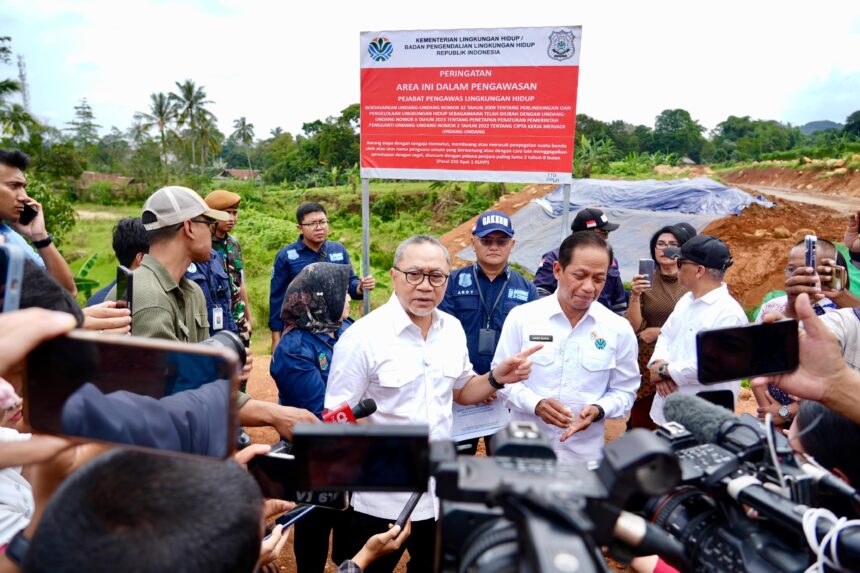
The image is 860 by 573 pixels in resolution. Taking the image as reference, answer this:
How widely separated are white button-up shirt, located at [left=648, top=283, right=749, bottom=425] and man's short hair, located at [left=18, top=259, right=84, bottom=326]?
293 cm

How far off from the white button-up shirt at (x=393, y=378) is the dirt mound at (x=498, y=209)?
35.2ft

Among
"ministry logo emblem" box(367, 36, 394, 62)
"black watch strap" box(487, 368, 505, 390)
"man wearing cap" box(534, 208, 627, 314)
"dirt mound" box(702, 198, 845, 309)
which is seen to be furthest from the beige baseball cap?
"dirt mound" box(702, 198, 845, 309)

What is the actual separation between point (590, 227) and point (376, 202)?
17586 mm

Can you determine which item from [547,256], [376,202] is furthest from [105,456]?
[376,202]

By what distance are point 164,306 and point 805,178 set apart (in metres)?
27.3

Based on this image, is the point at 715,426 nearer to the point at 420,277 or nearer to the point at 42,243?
the point at 420,277

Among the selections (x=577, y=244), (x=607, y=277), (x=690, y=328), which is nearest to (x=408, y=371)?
(x=577, y=244)

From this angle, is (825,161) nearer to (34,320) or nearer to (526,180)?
(526,180)

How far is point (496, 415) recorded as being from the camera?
3051 millimetres

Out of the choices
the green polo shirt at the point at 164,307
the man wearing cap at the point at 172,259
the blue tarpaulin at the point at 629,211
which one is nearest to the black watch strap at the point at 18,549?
the green polo shirt at the point at 164,307

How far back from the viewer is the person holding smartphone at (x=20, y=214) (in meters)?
3.28

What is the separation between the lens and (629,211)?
1319cm

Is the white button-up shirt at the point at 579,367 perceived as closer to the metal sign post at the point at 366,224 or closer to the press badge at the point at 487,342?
the press badge at the point at 487,342

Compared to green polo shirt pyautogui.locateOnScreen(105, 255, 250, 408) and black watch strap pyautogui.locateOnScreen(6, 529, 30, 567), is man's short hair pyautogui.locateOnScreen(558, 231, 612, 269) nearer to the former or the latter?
green polo shirt pyautogui.locateOnScreen(105, 255, 250, 408)
